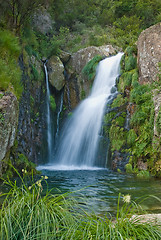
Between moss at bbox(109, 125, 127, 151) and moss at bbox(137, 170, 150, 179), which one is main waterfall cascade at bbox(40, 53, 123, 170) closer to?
moss at bbox(109, 125, 127, 151)

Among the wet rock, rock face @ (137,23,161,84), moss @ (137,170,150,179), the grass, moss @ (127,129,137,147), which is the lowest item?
moss @ (137,170,150,179)

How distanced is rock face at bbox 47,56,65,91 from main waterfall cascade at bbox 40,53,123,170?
2.14 metres

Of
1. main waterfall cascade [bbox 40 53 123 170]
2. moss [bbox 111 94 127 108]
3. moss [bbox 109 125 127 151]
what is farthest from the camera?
moss [bbox 111 94 127 108]

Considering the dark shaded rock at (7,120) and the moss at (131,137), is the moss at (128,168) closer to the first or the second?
the moss at (131,137)

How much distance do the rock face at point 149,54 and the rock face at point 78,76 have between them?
5.03m

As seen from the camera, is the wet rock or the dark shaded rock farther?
the wet rock

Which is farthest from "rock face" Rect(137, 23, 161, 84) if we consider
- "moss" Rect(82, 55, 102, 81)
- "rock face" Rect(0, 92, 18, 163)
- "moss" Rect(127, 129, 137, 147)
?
"rock face" Rect(0, 92, 18, 163)

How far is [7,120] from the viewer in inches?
231

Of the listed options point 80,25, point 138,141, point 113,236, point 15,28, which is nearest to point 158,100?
point 138,141

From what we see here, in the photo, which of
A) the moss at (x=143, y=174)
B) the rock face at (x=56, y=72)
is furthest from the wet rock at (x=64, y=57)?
the moss at (x=143, y=174)

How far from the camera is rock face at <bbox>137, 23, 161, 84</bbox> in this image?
11.0 meters

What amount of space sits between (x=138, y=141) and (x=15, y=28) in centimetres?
748

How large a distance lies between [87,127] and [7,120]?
7.29m

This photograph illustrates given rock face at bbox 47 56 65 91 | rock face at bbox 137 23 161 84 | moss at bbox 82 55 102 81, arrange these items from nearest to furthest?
rock face at bbox 137 23 161 84
rock face at bbox 47 56 65 91
moss at bbox 82 55 102 81
